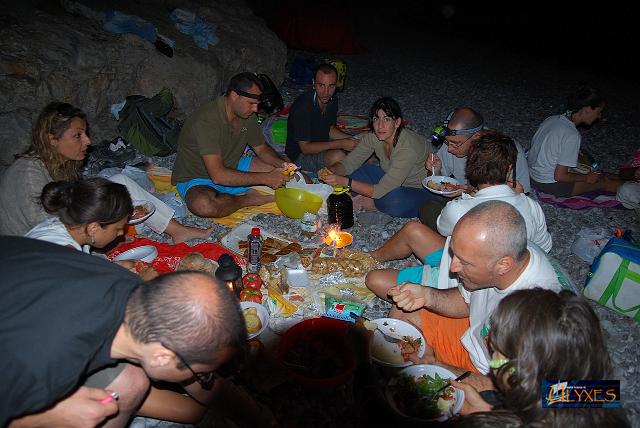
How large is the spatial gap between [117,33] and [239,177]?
15.5ft

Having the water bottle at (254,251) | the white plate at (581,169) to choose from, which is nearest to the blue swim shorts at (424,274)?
the water bottle at (254,251)

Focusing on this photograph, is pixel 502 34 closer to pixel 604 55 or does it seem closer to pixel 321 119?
pixel 604 55

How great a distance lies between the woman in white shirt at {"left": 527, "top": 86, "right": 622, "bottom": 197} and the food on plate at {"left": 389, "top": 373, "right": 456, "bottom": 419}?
456 cm

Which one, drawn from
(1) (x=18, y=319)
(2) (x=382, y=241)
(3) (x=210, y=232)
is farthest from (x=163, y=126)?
(1) (x=18, y=319)

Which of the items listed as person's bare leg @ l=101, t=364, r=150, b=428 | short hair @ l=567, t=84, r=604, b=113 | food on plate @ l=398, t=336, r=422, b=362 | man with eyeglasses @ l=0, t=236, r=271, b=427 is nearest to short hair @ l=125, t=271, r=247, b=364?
man with eyeglasses @ l=0, t=236, r=271, b=427

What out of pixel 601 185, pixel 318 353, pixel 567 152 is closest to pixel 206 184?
pixel 318 353

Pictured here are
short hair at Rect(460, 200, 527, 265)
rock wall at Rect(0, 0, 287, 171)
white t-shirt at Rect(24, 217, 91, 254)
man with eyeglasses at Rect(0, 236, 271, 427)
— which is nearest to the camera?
man with eyeglasses at Rect(0, 236, 271, 427)

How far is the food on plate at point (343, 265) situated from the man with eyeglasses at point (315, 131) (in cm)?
235

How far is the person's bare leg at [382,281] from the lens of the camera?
4.24 m

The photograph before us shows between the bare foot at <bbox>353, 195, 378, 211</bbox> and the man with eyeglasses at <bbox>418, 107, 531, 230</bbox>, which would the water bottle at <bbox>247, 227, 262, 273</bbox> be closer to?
the bare foot at <bbox>353, 195, 378, 211</bbox>

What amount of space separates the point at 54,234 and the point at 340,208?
3.13 meters

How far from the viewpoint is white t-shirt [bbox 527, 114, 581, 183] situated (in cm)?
621

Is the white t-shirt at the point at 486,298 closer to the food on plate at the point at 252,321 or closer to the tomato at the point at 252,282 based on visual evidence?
the food on plate at the point at 252,321

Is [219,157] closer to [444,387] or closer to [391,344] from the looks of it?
[391,344]
